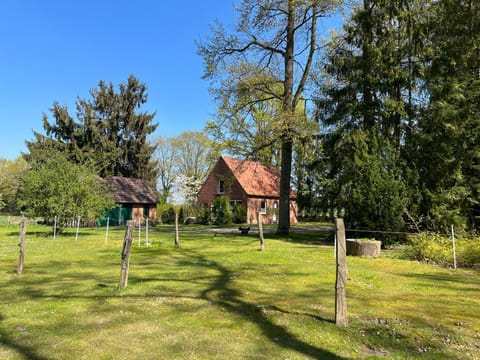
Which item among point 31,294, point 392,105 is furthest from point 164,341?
point 392,105

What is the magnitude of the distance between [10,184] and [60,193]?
29.1 meters

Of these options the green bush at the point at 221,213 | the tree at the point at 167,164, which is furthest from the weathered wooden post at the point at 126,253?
the tree at the point at 167,164

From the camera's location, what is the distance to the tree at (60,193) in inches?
810

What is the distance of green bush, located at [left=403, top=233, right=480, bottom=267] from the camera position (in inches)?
475

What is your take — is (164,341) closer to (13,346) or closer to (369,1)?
(13,346)

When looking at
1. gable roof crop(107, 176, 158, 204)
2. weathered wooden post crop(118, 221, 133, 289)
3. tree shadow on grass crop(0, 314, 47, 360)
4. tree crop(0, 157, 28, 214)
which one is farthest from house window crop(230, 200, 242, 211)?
tree shadow on grass crop(0, 314, 47, 360)

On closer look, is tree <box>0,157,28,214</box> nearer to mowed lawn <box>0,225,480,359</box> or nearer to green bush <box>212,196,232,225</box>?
green bush <box>212,196,232,225</box>

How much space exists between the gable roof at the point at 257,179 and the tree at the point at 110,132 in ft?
38.8

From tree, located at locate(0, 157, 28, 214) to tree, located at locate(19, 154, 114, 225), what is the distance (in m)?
9.82

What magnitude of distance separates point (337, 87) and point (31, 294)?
18960 millimetres

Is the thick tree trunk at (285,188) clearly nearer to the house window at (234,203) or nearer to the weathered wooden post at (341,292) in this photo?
the weathered wooden post at (341,292)

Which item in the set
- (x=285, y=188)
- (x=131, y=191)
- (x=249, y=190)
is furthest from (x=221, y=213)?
(x=285, y=188)

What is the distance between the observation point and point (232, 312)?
618cm

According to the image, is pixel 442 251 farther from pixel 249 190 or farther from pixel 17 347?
pixel 249 190
